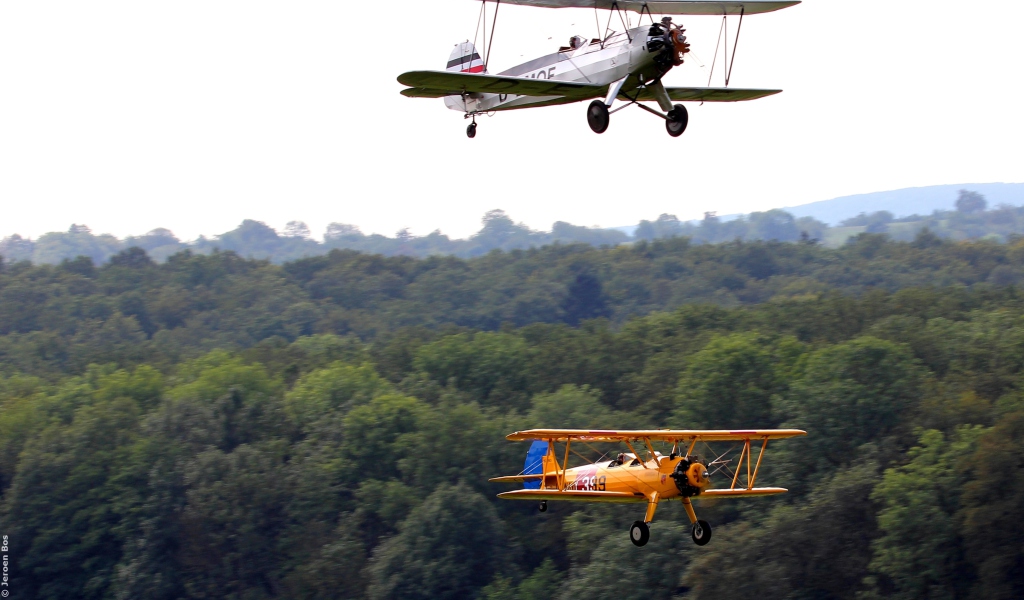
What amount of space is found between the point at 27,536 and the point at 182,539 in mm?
9158

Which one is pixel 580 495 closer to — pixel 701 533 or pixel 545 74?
pixel 701 533

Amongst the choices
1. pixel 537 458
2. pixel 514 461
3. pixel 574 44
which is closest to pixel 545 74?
pixel 574 44

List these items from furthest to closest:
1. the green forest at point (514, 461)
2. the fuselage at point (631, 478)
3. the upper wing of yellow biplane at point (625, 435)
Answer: the green forest at point (514, 461)
the fuselage at point (631, 478)
the upper wing of yellow biplane at point (625, 435)

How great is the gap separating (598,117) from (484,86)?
2079mm

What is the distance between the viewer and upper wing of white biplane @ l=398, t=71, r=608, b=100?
21469 mm

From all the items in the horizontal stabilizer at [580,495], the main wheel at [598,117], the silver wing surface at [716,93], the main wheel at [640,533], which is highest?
the silver wing surface at [716,93]

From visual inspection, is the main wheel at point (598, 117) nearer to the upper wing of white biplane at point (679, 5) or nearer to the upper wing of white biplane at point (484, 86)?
the upper wing of white biplane at point (484, 86)

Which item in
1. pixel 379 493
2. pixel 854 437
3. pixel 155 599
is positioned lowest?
pixel 155 599

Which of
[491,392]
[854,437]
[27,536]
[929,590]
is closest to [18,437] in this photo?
[27,536]

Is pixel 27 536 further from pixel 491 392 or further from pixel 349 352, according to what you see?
pixel 349 352

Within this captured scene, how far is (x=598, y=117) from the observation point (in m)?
22.7

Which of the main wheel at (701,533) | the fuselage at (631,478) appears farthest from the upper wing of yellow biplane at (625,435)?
the main wheel at (701,533)

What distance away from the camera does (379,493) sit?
2729 inches

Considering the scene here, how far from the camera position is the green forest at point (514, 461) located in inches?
2016
